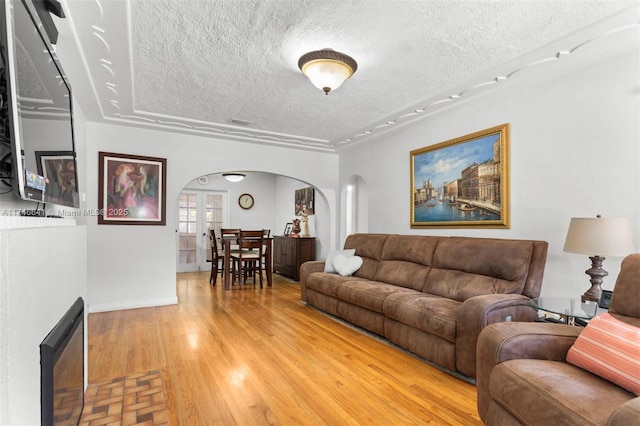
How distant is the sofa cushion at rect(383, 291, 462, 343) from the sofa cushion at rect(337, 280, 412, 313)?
118mm

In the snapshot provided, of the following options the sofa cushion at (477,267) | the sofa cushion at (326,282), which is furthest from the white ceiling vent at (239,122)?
the sofa cushion at (477,267)

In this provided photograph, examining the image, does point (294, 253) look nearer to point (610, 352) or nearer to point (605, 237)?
point (605, 237)

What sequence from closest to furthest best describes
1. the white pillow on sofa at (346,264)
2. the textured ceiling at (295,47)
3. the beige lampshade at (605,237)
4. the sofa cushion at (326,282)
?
the textured ceiling at (295,47) < the beige lampshade at (605,237) < the sofa cushion at (326,282) < the white pillow on sofa at (346,264)

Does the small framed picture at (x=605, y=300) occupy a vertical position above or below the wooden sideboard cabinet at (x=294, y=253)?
above

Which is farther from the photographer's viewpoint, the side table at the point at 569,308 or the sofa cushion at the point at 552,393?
the side table at the point at 569,308

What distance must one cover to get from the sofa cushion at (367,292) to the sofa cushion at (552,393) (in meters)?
1.66

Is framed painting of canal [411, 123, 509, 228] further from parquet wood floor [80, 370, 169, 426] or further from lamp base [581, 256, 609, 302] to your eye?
parquet wood floor [80, 370, 169, 426]

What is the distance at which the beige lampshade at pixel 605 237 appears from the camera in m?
2.20

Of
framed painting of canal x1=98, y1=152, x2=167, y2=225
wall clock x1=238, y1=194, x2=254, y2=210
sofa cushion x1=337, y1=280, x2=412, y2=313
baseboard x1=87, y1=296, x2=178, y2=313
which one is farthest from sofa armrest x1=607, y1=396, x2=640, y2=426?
wall clock x1=238, y1=194, x2=254, y2=210

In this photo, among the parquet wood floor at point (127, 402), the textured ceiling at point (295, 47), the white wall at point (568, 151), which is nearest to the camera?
the parquet wood floor at point (127, 402)

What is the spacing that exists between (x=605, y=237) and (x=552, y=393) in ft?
4.70

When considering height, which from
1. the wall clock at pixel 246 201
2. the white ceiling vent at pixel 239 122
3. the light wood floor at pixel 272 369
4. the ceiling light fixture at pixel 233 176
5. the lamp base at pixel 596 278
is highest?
the white ceiling vent at pixel 239 122

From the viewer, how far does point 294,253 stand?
6629 mm

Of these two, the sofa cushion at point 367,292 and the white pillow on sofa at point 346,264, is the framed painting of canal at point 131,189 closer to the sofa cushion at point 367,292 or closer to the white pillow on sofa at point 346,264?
the white pillow on sofa at point 346,264
